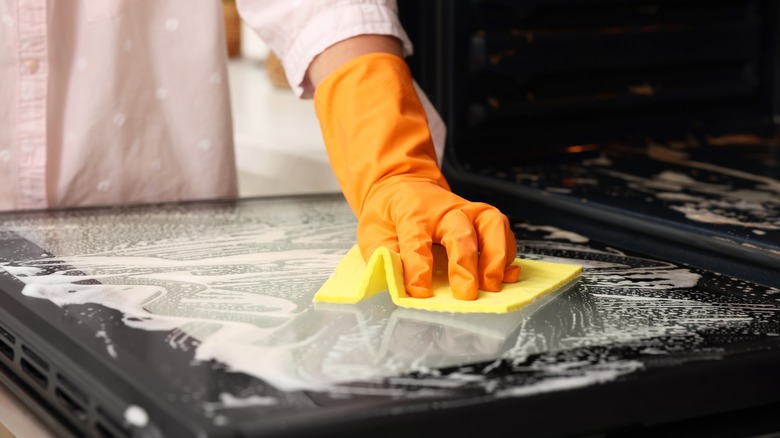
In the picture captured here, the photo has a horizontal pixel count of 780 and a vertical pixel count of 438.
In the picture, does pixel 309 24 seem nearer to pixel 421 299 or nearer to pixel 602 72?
pixel 421 299

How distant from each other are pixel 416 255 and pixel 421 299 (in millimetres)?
59

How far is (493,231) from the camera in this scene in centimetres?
109

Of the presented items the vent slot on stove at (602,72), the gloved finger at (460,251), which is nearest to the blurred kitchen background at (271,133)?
the vent slot on stove at (602,72)

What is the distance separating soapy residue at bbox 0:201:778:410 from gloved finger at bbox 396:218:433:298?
0.04 m

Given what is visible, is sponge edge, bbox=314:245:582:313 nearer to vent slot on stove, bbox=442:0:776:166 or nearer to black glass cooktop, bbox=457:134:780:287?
black glass cooktop, bbox=457:134:780:287

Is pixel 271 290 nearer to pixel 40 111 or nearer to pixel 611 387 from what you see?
pixel 611 387

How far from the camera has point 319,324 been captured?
0.95m

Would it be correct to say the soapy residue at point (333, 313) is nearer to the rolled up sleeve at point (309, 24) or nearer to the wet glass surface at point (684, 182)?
the wet glass surface at point (684, 182)

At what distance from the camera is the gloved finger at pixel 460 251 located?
1.02 m

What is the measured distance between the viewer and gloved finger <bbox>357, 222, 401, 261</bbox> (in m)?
1.16

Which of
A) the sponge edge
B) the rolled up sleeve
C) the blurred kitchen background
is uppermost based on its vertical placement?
the rolled up sleeve

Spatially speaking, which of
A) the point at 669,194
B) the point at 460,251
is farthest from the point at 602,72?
the point at 460,251

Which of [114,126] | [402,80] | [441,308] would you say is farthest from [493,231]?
[114,126]

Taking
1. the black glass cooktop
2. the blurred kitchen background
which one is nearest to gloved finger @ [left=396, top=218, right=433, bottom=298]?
the black glass cooktop
